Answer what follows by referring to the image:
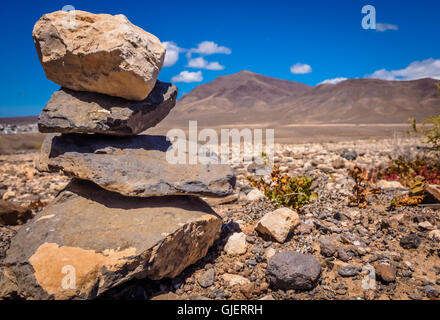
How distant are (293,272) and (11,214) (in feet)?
16.0

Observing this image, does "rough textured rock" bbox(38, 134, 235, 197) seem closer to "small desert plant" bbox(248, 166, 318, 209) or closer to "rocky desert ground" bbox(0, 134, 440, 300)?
"rocky desert ground" bbox(0, 134, 440, 300)

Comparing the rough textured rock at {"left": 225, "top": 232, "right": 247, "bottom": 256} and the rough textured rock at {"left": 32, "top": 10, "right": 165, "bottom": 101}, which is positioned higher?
the rough textured rock at {"left": 32, "top": 10, "right": 165, "bottom": 101}

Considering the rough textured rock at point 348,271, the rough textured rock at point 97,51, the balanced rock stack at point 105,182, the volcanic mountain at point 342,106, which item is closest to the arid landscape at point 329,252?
the rough textured rock at point 348,271

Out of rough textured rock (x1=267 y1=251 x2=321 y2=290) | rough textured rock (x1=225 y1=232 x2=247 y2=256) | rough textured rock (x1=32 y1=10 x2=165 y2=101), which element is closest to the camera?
rough textured rock (x1=267 y1=251 x2=321 y2=290)

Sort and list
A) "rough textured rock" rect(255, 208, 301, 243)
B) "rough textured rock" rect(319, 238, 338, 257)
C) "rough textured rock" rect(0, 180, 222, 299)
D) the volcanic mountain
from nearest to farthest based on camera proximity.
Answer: "rough textured rock" rect(0, 180, 222, 299)
"rough textured rock" rect(319, 238, 338, 257)
"rough textured rock" rect(255, 208, 301, 243)
the volcanic mountain

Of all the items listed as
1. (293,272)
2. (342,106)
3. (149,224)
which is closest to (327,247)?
(293,272)

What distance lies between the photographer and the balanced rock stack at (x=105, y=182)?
2791 mm

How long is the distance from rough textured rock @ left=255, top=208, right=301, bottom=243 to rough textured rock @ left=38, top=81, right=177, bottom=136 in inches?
87.5

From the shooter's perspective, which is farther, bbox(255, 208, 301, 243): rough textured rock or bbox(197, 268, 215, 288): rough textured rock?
bbox(255, 208, 301, 243): rough textured rock

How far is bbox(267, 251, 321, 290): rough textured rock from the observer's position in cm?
304

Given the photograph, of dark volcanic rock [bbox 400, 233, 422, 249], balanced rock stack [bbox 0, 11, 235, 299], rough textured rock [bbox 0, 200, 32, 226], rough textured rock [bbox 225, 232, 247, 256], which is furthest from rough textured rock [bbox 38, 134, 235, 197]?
dark volcanic rock [bbox 400, 233, 422, 249]

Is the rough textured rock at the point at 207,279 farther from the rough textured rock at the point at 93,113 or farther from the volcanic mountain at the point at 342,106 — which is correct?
the volcanic mountain at the point at 342,106

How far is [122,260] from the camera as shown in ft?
9.14
